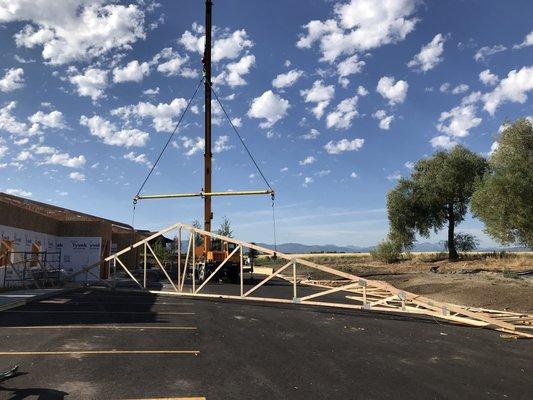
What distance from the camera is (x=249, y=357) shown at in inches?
400

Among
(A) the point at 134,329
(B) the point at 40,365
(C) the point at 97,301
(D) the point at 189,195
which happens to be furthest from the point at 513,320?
(D) the point at 189,195

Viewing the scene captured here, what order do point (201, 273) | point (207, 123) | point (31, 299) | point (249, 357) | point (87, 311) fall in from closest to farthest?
point (249, 357), point (87, 311), point (31, 299), point (201, 273), point (207, 123)

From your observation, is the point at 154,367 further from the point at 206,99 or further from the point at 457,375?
the point at 206,99

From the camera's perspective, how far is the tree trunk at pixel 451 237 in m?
49.7

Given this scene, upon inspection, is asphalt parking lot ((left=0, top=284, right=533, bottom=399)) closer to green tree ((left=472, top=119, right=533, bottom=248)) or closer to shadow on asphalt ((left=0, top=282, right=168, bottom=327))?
shadow on asphalt ((left=0, top=282, right=168, bottom=327))

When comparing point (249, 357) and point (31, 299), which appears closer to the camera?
point (249, 357)

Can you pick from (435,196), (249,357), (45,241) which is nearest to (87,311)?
(249,357)

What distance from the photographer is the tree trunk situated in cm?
4966

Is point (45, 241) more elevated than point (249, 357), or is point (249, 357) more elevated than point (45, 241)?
point (45, 241)

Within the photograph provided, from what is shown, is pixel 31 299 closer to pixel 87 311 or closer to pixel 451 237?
pixel 87 311

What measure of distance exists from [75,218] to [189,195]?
918cm

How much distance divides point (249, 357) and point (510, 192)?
2988 cm

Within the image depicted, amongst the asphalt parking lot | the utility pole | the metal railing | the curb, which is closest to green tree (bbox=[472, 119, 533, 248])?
Answer: the utility pole

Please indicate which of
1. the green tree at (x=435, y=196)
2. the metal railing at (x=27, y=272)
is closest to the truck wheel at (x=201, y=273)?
the metal railing at (x=27, y=272)
